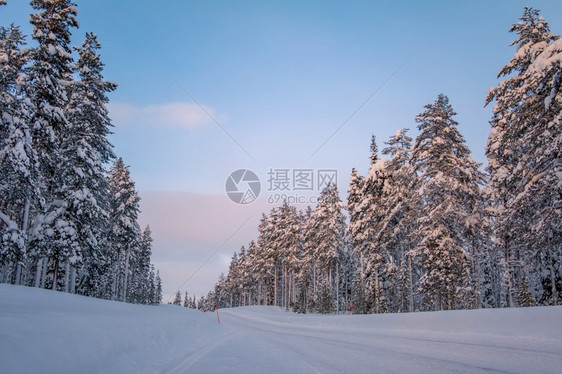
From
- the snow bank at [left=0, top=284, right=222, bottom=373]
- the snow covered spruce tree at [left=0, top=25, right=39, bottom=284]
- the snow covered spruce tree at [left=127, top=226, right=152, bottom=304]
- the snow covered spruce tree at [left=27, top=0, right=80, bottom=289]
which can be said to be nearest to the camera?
the snow bank at [left=0, top=284, right=222, bottom=373]

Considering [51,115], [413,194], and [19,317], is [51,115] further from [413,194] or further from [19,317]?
[413,194]

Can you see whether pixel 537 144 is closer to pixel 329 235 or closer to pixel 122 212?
pixel 329 235

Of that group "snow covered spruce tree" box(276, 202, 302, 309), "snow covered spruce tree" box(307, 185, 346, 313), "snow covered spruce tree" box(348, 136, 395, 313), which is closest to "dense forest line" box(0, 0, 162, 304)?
"snow covered spruce tree" box(348, 136, 395, 313)

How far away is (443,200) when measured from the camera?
896 inches

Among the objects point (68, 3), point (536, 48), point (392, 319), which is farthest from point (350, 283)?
point (68, 3)

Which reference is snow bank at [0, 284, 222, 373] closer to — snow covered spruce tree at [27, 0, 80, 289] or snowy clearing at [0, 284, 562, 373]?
snowy clearing at [0, 284, 562, 373]

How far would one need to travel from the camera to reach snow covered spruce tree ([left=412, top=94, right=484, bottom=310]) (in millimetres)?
22031

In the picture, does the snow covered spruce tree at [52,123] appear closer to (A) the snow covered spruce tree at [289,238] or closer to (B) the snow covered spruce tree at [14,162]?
(B) the snow covered spruce tree at [14,162]

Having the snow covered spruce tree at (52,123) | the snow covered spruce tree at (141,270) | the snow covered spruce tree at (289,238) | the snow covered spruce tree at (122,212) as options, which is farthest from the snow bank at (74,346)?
the snow covered spruce tree at (141,270)

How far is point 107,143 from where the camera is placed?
24688 millimetres

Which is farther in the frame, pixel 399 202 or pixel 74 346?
pixel 399 202

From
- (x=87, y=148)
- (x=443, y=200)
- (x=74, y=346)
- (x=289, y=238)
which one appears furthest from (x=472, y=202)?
(x=289, y=238)

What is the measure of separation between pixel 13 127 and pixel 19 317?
51.1 ft

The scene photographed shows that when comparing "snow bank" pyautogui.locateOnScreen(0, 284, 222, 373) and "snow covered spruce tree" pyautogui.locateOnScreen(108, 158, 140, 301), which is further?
"snow covered spruce tree" pyautogui.locateOnScreen(108, 158, 140, 301)
